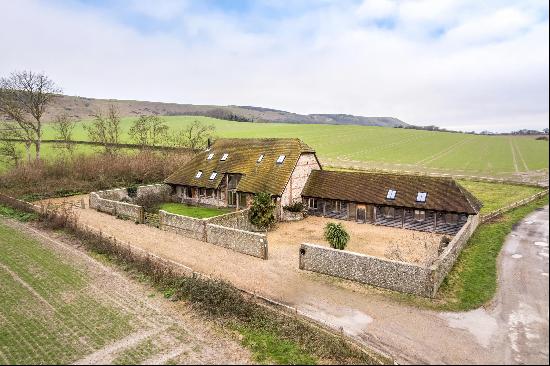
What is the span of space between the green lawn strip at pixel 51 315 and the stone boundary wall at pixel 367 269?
9.61 m

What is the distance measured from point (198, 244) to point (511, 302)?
1755 cm

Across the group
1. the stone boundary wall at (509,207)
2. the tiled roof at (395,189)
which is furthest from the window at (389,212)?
the stone boundary wall at (509,207)

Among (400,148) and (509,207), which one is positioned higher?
(400,148)

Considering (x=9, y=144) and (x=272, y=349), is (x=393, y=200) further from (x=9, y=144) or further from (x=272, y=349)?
(x=9, y=144)

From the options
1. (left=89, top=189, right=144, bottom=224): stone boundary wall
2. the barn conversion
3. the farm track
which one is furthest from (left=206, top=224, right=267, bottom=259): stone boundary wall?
(left=89, top=189, right=144, bottom=224): stone boundary wall

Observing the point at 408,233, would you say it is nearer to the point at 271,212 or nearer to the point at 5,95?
the point at 271,212

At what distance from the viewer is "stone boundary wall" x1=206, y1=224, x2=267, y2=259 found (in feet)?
74.5

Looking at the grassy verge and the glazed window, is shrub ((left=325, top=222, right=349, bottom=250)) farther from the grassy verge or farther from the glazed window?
the glazed window

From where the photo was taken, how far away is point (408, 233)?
28328 mm

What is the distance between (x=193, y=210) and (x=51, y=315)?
1961cm

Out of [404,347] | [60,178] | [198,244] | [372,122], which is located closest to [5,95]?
Result: [60,178]

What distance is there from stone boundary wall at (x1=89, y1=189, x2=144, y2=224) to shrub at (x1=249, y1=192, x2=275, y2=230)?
31.0 feet

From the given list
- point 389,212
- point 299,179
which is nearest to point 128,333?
point 299,179

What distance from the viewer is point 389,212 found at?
3011cm
